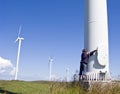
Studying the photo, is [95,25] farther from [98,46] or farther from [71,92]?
[71,92]

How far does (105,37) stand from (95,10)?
166 cm

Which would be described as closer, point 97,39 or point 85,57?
point 85,57

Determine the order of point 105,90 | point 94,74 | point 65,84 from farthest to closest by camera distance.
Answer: point 94,74 → point 65,84 → point 105,90

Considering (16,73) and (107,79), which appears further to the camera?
(16,73)

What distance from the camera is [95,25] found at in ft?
45.3

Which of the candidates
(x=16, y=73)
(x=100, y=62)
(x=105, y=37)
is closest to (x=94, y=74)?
(x=100, y=62)

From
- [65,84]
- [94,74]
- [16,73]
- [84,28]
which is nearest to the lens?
[65,84]

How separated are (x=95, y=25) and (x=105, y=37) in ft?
2.87

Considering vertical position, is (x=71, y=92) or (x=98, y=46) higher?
(x=98, y=46)

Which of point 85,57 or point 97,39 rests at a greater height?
point 97,39

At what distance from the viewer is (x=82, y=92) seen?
9.96m

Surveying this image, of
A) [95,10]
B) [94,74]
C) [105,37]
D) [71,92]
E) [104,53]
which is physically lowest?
[71,92]

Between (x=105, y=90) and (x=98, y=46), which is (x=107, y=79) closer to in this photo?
(x=98, y=46)

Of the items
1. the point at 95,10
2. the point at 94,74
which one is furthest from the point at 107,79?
the point at 95,10
